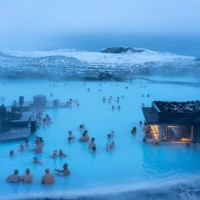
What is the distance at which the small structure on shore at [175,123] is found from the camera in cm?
1302

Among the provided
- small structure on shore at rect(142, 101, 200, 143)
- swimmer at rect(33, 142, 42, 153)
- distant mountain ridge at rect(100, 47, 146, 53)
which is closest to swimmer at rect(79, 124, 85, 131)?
small structure on shore at rect(142, 101, 200, 143)

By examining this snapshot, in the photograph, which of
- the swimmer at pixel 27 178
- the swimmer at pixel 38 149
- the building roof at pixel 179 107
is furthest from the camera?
the building roof at pixel 179 107

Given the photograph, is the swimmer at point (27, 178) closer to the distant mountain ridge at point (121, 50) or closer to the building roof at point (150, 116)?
the building roof at point (150, 116)

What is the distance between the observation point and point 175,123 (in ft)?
42.8

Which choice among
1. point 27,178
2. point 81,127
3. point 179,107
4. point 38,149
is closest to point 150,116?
point 179,107

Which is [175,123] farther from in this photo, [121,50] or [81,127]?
[121,50]

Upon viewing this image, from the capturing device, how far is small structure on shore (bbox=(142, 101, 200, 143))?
13.0 metres

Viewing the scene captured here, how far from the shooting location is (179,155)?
12.3 m

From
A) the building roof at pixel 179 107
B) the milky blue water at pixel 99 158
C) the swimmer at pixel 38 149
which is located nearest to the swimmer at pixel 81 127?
the milky blue water at pixel 99 158

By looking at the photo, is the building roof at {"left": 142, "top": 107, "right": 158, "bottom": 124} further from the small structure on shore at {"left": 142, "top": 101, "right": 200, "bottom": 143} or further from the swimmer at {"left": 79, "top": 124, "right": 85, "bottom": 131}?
the swimmer at {"left": 79, "top": 124, "right": 85, "bottom": 131}

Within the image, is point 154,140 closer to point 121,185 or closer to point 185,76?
point 121,185

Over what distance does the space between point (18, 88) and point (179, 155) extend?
75.8 ft

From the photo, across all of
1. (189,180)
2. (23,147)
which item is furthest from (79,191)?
(23,147)

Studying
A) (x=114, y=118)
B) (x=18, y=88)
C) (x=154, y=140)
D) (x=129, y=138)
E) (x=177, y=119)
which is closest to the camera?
→ (x=177, y=119)
